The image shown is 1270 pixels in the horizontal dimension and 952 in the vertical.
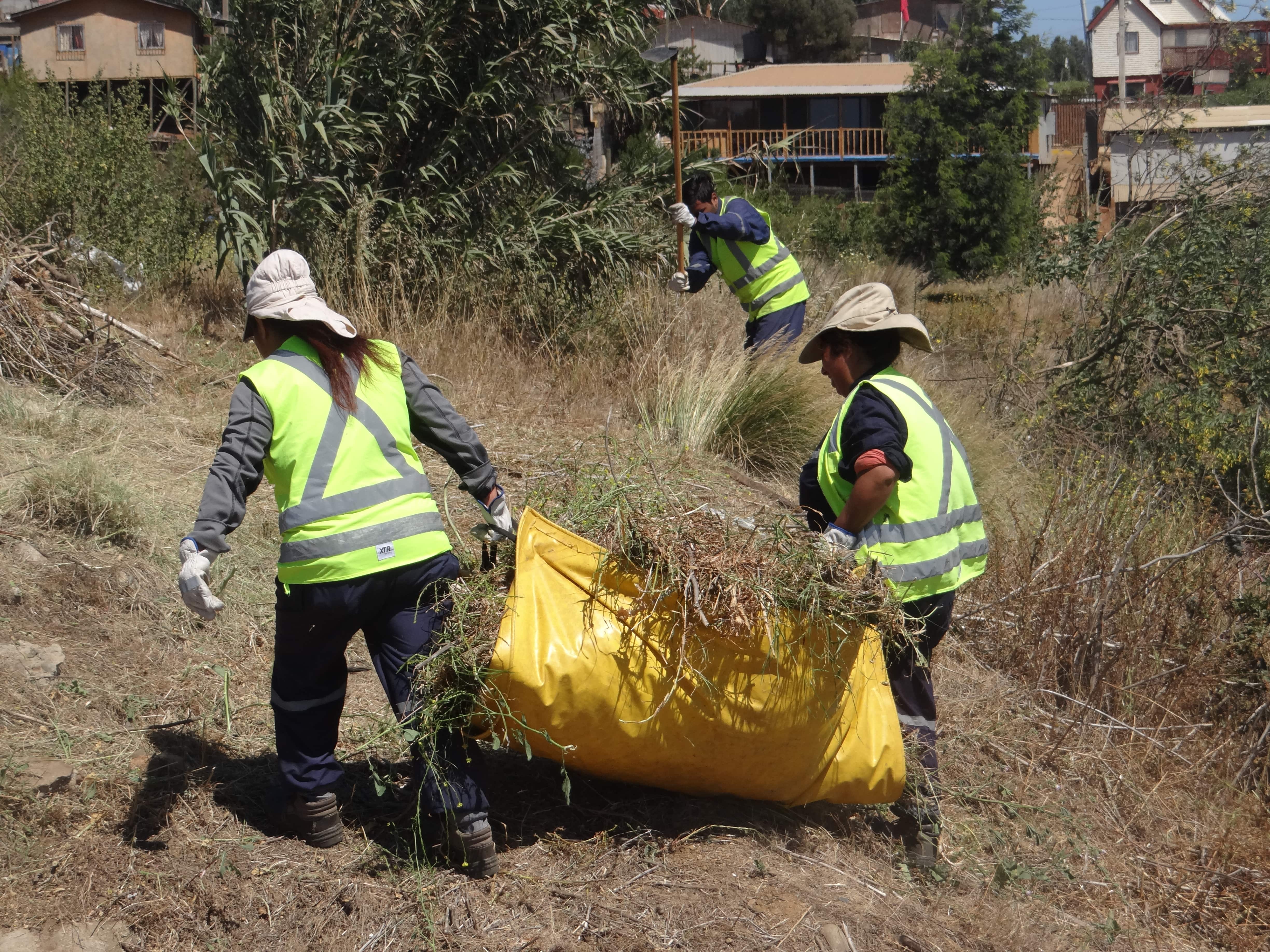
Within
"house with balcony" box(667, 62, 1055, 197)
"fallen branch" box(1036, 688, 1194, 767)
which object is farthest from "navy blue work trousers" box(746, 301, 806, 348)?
"house with balcony" box(667, 62, 1055, 197)

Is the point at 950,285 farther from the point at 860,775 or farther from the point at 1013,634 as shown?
the point at 860,775

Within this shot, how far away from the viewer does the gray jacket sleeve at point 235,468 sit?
8.93 ft

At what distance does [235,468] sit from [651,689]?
1.14m

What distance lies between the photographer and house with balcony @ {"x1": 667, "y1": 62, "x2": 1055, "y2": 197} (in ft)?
110

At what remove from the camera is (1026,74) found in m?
21.2

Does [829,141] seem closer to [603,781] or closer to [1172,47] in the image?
[1172,47]

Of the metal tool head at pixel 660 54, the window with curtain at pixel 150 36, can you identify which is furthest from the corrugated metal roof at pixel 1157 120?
the window with curtain at pixel 150 36

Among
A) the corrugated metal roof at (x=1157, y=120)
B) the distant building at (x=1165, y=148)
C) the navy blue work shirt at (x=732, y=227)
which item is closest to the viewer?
the navy blue work shirt at (x=732, y=227)

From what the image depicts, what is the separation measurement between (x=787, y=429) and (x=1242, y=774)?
2961 mm

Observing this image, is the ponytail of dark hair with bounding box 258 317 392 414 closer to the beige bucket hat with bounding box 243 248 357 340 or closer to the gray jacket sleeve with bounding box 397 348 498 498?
the beige bucket hat with bounding box 243 248 357 340

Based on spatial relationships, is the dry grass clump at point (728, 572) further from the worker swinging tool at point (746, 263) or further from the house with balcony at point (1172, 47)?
the house with balcony at point (1172, 47)

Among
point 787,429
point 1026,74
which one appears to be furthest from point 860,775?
point 1026,74

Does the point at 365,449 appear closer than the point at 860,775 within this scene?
Yes

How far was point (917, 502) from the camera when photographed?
10.2 feet
